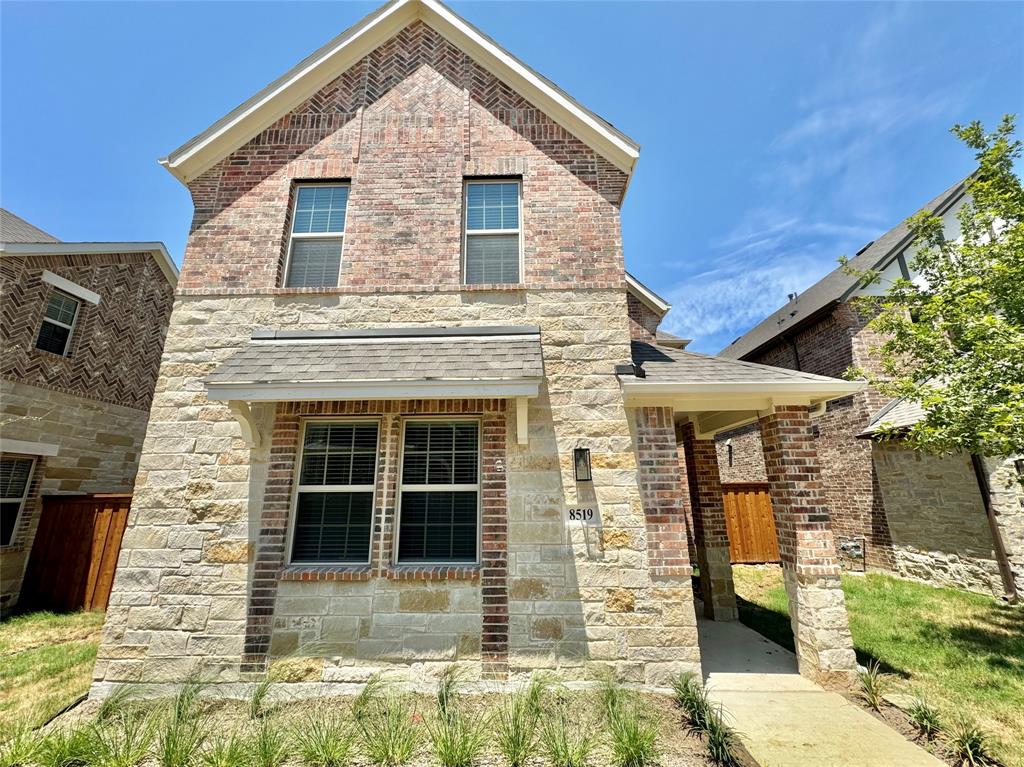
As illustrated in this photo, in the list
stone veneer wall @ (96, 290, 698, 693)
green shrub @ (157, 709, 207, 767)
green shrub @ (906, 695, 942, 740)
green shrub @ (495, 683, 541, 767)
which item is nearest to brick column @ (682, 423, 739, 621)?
stone veneer wall @ (96, 290, 698, 693)

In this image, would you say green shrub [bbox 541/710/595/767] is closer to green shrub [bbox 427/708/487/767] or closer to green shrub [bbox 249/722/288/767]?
green shrub [bbox 427/708/487/767]

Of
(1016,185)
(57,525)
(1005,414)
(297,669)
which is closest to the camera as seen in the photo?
(297,669)

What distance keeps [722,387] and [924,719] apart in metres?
3.51

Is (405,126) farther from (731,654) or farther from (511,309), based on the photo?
(731,654)

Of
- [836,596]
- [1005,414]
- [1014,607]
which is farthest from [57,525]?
[1014,607]

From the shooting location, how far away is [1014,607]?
7.81 metres

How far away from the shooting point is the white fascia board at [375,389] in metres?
4.94

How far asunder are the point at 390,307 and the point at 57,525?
346 inches

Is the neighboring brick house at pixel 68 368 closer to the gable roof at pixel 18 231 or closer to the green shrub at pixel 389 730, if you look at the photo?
the gable roof at pixel 18 231

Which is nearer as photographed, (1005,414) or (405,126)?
(1005,414)

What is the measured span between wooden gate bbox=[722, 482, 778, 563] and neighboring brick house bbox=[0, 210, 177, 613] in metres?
15.6

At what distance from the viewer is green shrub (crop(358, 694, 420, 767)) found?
368 cm

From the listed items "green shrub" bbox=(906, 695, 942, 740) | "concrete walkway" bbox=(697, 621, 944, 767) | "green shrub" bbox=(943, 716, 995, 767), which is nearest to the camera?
"green shrub" bbox=(943, 716, 995, 767)

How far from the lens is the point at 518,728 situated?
151 inches
